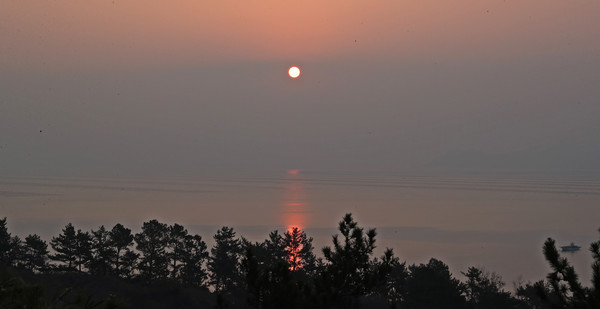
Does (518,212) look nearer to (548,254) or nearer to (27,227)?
(27,227)

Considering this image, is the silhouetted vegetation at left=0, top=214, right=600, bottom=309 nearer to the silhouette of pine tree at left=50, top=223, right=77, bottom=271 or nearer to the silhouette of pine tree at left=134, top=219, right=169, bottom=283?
the silhouette of pine tree at left=134, top=219, right=169, bottom=283

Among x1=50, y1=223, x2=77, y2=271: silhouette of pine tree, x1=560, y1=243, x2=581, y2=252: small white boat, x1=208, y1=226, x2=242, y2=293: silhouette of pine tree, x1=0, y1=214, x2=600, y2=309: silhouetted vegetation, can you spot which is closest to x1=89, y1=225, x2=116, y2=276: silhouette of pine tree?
x1=0, y1=214, x2=600, y2=309: silhouetted vegetation

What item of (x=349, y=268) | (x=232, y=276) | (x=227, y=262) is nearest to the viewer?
(x=349, y=268)

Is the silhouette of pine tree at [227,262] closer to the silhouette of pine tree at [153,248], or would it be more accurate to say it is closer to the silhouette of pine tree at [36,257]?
the silhouette of pine tree at [153,248]

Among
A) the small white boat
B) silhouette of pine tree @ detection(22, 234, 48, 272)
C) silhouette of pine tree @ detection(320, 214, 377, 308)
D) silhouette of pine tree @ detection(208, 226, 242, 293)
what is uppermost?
the small white boat

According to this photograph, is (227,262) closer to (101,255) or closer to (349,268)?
(101,255)

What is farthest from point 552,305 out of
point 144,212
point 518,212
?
point 518,212

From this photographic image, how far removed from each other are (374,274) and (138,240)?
3990 centimetres

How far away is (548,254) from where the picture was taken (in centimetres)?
1542

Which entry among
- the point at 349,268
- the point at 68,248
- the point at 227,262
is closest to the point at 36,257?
the point at 68,248

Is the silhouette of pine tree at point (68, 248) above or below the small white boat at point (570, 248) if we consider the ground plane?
below

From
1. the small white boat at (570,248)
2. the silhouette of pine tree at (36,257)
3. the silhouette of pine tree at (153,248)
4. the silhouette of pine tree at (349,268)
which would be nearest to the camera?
the silhouette of pine tree at (349,268)

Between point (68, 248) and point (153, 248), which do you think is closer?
point (68, 248)

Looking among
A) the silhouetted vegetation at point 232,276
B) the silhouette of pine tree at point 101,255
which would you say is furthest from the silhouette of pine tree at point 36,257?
the silhouette of pine tree at point 101,255
